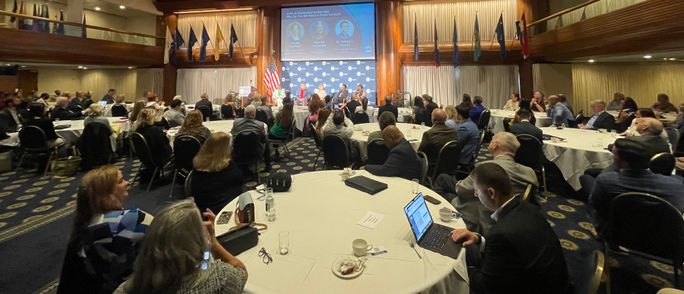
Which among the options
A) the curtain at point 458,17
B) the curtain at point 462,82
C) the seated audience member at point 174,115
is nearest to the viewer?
the seated audience member at point 174,115

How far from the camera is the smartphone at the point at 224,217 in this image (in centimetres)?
215

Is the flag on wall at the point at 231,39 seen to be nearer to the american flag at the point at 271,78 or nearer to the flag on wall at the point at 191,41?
the flag on wall at the point at 191,41

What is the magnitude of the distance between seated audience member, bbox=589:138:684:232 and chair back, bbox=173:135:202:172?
180 inches

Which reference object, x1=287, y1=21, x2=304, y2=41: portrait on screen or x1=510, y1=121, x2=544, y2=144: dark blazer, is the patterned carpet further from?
x1=287, y1=21, x2=304, y2=41: portrait on screen

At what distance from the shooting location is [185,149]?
4.65m

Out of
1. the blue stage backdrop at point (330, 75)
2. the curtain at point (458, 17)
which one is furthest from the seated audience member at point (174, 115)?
the curtain at point (458, 17)

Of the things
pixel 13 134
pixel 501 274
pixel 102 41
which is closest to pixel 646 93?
pixel 501 274

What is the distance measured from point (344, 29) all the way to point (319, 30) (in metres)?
0.99

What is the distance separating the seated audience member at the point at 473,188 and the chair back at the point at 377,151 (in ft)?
2.93

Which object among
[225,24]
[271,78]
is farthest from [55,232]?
[225,24]

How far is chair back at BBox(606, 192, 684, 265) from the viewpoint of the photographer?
214 centimetres

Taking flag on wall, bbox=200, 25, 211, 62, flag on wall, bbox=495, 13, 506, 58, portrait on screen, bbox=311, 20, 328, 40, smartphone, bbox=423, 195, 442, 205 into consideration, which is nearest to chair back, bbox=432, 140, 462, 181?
smartphone, bbox=423, 195, 442, 205

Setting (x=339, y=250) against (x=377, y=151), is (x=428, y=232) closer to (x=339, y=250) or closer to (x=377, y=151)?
(x=339, y=250)

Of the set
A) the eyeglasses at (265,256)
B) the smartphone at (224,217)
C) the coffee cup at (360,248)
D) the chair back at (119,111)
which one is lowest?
the eyeglasses at (265,256)
